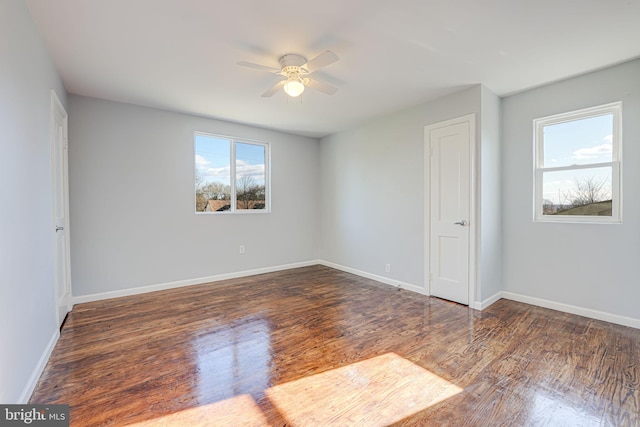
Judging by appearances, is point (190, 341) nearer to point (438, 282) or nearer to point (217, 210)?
point (217, 210)

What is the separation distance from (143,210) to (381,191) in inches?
136

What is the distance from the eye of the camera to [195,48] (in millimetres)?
2459

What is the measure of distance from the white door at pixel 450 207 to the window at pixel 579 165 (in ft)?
2.72

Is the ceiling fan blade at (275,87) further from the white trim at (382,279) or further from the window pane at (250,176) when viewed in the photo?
the white trim at (382,279)

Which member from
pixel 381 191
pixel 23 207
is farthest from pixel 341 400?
pixel 381 191

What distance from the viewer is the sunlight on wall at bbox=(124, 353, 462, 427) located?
1624mm

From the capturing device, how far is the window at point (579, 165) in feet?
9.48

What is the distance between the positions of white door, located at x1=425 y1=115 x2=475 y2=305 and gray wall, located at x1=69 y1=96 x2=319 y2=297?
2.79 metres

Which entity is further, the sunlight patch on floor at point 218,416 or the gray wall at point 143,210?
the gray wall at point 143,210

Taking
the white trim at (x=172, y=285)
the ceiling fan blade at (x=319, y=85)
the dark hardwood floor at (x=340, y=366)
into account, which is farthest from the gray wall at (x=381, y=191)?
the ceiling fan blade at (x=319, y=85)

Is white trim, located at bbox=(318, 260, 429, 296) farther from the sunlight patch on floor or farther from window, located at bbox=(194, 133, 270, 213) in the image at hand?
the sunlight patch on floor

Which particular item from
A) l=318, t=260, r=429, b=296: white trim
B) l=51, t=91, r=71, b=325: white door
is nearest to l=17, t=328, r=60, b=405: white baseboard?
l=51, t=91, r=71, b=325: white door

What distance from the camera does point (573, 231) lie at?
3.12 metres

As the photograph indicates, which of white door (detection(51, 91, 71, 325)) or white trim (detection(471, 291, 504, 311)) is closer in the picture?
white door (detection(51, 91, 71, 325))
